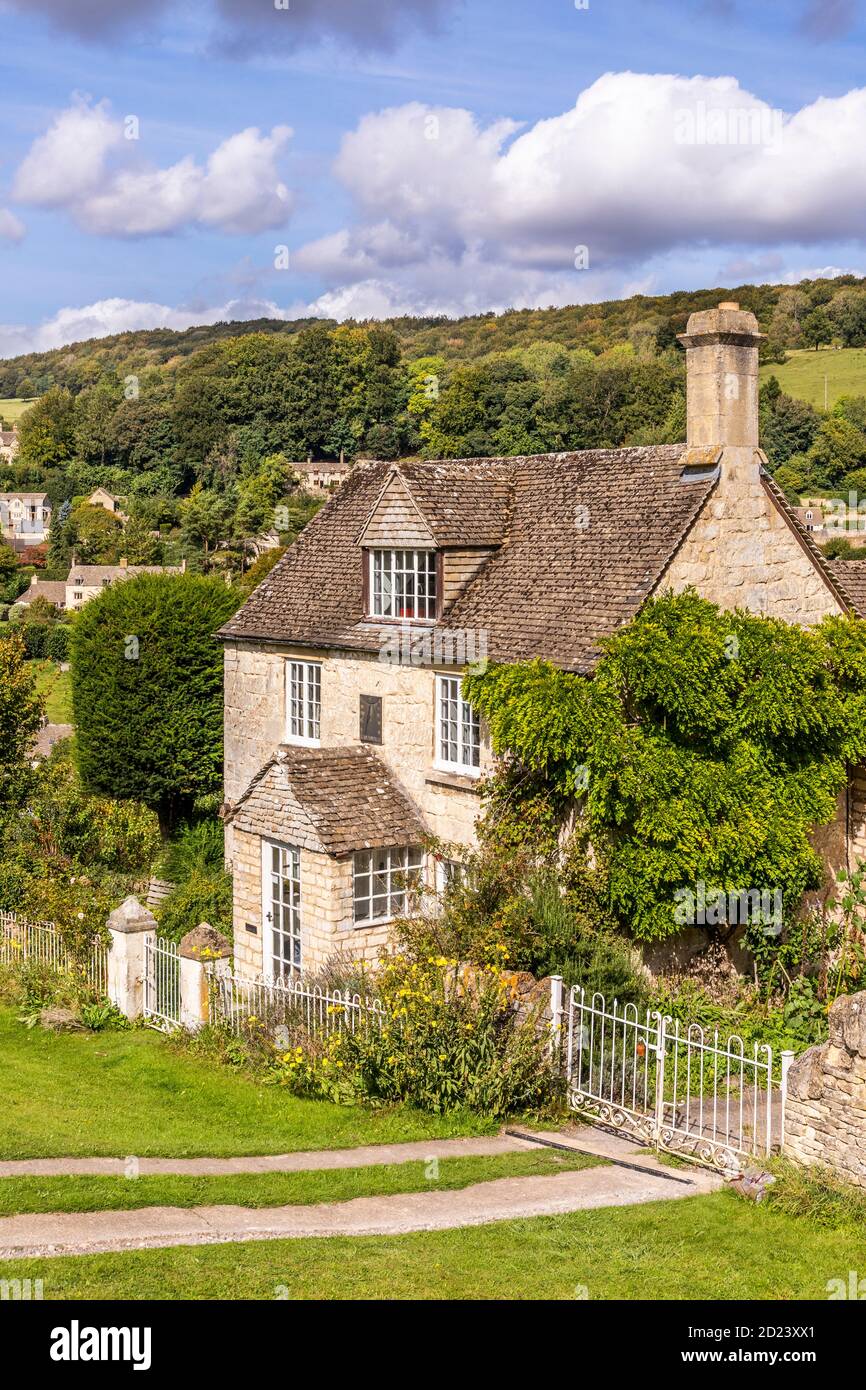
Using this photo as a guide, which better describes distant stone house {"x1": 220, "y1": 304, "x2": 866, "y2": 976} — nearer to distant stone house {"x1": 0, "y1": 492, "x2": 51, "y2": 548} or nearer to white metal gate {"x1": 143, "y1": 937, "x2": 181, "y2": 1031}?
white metal gate {"x1": 143, "y1": 937, "x2": 181, "y2": 1031}

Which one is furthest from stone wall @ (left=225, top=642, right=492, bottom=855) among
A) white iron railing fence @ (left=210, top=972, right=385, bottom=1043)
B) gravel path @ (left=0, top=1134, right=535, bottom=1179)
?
gravel path @ (left=0, top=1134, right=535, bottom=1179)

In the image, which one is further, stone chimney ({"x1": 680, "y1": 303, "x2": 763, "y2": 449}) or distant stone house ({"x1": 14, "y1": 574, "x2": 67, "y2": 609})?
distant stone house ({"x1": 14, "y1": 574, "x2": 67, "y2": 609})

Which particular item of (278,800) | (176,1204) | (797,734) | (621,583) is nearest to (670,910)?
(797,734)

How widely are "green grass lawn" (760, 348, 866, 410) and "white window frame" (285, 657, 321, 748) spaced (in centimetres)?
8737

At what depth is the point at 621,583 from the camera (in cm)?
1933

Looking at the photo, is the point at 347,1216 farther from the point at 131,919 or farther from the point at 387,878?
the point at 131,919

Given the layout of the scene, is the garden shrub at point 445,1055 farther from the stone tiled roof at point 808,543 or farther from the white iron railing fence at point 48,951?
the stone tiled roof at point 808,543

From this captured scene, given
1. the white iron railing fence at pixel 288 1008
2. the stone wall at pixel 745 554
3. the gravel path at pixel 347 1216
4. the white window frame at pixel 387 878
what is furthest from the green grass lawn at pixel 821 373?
the gravel path at pixel 347 1216

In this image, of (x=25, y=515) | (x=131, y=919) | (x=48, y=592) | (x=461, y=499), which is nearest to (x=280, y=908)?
(x=131, y=919)

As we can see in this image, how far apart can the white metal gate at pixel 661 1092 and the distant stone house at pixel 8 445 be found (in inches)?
6526

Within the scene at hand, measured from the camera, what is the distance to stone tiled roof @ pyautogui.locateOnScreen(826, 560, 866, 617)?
73.3ft

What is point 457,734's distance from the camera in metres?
20.7

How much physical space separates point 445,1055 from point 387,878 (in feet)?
17.9

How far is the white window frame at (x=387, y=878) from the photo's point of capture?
64.4 ft
